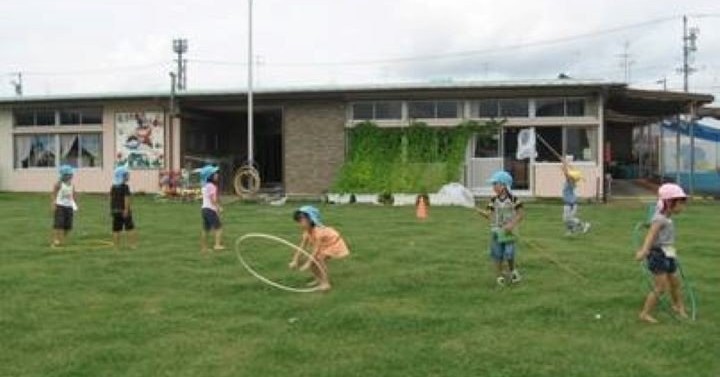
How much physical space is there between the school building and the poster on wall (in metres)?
0.04

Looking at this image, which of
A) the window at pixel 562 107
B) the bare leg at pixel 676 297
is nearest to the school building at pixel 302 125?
the window at pixel 562 107

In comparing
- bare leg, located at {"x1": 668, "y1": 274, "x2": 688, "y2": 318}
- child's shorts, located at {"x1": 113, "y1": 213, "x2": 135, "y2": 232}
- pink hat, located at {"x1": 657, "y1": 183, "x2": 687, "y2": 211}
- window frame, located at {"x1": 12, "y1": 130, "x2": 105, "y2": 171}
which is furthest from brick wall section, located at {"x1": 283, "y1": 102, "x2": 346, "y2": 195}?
pink hat, located at {"x1": 657, "y1": 183, "x2": 687, "y2": 211}

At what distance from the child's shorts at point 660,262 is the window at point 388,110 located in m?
26.1

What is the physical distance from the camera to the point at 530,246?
17469mm

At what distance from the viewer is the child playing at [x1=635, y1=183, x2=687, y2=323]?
10.4 metres

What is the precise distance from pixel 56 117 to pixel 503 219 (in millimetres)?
30990

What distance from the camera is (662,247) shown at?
34.4ft

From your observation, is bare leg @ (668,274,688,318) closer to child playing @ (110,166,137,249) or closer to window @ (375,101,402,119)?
child playing @ (110,166,137,249)

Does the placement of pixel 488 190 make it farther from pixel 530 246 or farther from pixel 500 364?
pixel 500 364

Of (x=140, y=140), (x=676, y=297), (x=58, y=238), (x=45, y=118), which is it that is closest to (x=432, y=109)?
(x=140, y=140)

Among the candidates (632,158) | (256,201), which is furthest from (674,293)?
(632,158)

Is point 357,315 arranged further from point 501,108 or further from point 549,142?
point 501,108

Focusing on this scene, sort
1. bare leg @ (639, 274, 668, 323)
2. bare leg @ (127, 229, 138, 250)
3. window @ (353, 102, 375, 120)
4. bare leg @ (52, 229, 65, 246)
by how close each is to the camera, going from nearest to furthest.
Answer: bare leg @ (639, 274, 668, 323), bare leg @ (127, 229, 138, 250), bare leg @ (52, 229, 65, 246), window @ (353, 102, 375, 120)

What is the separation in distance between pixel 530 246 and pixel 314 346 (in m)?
8.55
